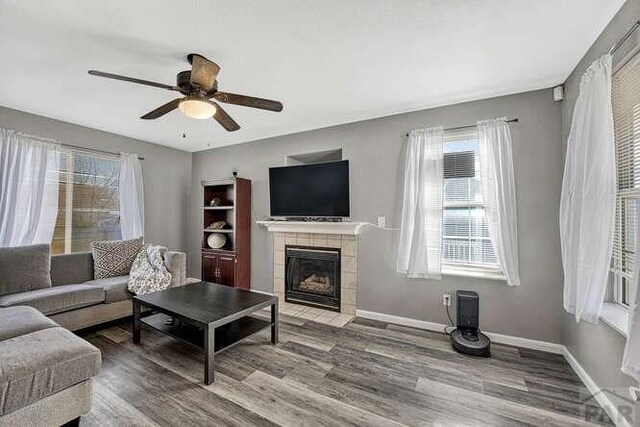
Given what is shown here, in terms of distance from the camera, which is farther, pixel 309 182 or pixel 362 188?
pixel 309 182

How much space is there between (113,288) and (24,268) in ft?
2.53

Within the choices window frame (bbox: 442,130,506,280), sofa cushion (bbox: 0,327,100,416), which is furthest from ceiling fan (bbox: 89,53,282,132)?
window frame (bbox: 442,130,506,280)

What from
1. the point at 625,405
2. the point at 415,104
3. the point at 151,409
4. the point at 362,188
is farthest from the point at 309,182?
the point at 625,405

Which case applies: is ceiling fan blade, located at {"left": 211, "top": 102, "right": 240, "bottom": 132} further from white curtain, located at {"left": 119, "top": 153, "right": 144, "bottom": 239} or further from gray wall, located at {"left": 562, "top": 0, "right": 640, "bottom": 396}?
gray wall, located at {"left": 562, "top": 0, "right": 640, "bottom": 396}

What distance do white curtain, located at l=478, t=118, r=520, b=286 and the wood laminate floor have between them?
82 cm

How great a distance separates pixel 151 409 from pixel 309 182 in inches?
103

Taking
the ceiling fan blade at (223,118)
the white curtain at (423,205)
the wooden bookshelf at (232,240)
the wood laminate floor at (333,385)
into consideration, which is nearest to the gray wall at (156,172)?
the wooden bookshelf at (232,240)

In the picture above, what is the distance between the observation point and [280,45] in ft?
6.28

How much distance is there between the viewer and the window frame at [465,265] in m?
2.67

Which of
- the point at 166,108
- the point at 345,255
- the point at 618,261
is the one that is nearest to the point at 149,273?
the point at 166,108

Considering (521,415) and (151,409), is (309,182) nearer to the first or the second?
(151,409)

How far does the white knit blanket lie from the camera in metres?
2.97

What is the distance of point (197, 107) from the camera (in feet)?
6.33

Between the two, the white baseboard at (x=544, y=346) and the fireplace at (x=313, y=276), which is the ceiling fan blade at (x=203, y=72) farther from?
the white baseboard at (x=544, y=346)
